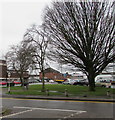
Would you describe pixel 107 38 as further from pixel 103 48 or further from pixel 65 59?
pixel 65 59

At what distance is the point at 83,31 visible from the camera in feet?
73.3

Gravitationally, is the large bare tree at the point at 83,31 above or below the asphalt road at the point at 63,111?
above

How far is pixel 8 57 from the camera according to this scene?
42.0 metres

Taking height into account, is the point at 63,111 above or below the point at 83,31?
below

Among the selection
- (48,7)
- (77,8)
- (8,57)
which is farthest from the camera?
(8,57)

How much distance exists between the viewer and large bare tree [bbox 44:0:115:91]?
69.5ft

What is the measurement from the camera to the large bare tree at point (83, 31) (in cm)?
2119

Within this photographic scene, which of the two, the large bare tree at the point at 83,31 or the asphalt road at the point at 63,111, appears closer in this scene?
the asphalt road at the point at 63,111

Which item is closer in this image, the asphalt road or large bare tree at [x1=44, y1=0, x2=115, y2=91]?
the asphalt road

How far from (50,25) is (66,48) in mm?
3614

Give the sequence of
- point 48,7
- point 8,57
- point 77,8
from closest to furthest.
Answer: point 77,8 → point 48,7 → point 8,57

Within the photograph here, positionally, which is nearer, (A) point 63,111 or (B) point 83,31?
(A) point 63,111

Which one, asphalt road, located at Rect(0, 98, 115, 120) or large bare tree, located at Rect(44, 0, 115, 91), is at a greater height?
large bare tree, located at Rect(44, 0, 115, 91)

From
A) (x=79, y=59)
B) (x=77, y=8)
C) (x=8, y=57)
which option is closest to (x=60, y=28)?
(x=77, y=8)
